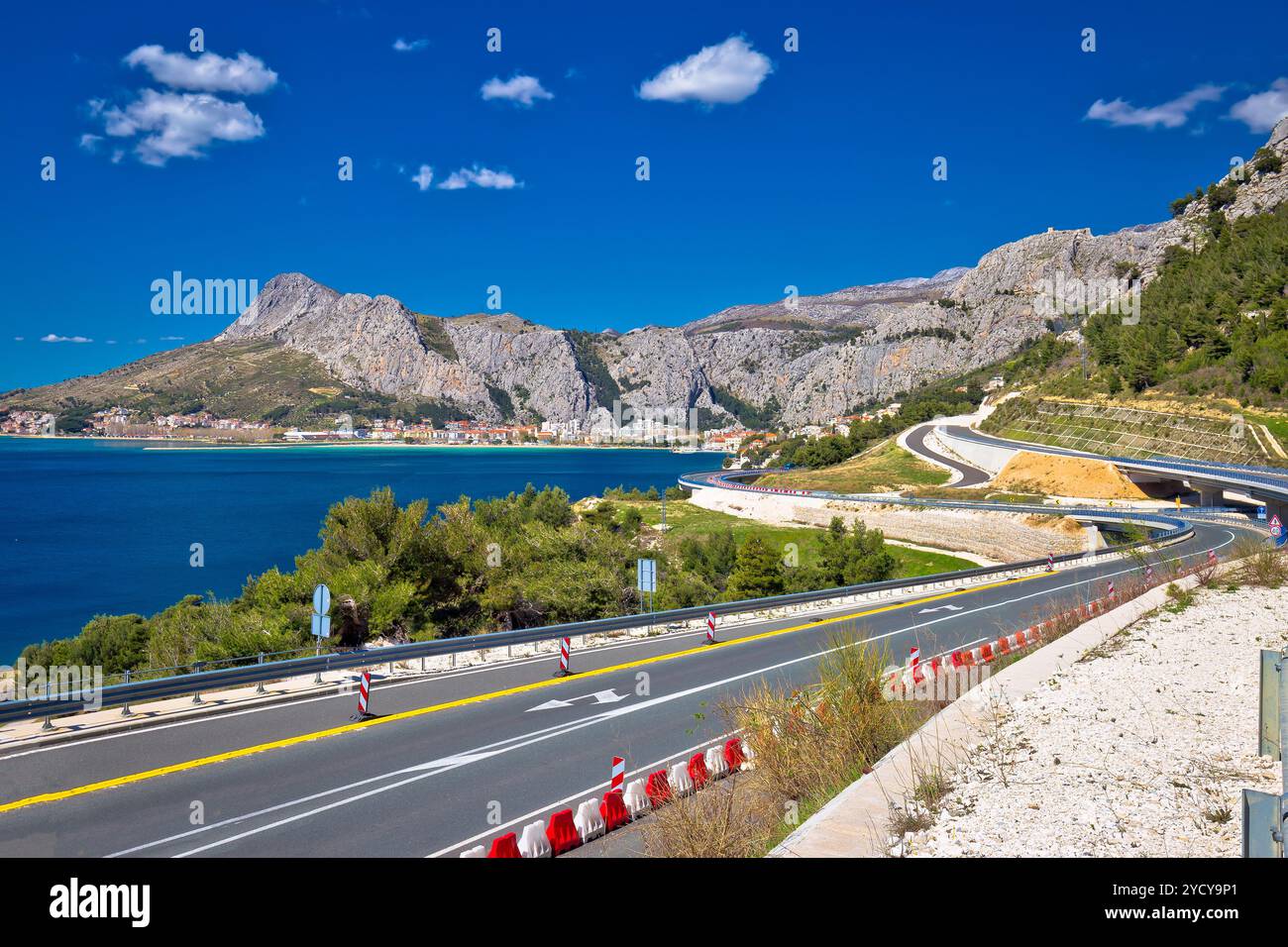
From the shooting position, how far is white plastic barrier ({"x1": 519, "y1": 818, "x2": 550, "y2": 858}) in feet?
25.1

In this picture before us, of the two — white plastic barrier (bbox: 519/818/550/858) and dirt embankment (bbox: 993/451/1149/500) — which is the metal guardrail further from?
dirt embankment (bbox: 993/451/1149/500)

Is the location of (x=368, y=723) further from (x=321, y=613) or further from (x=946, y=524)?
(x=946, y=524)

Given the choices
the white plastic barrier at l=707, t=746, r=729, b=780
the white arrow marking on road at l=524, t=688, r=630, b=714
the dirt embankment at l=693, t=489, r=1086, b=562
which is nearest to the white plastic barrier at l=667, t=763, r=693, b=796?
the white plastic barrier at l=707, t=746, r=729, b=780

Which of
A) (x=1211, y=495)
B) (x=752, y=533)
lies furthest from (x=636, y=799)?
(x=1211, y=495)

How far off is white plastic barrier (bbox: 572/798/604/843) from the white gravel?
357cm

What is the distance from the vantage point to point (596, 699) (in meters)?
14.9

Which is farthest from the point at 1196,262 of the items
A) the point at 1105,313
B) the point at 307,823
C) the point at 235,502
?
the point at 235,502

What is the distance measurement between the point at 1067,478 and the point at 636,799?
60.3m

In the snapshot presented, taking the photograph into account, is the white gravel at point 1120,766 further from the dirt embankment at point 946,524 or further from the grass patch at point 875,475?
the grass patch at point 875,475

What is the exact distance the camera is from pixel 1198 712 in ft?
31.2

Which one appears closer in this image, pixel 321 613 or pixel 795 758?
Answer: pixel 795 758

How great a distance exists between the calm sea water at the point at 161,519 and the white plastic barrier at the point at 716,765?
45.7 m

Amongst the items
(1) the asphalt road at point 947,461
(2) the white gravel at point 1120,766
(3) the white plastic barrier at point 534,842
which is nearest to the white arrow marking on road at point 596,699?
(3) the white plastic barrier at point 534,842
